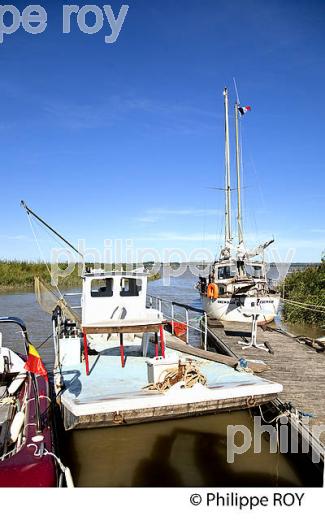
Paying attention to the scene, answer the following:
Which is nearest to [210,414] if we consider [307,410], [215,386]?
[215,386]

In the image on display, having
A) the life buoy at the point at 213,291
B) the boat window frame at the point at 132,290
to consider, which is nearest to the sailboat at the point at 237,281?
the life buoy at the point at 213,291

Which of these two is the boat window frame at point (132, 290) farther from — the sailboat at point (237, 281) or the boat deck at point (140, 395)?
the sailboat at point (237, 281)

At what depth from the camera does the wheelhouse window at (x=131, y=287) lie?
11383 millimetres

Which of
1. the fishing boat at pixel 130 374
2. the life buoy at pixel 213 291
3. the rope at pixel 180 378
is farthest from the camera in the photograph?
the life buoy at pixel 213 291

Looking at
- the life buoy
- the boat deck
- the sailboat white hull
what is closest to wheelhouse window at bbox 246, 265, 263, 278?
the sailboat white hull

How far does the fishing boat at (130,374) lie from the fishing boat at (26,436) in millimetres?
663

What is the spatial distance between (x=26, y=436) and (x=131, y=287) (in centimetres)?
565

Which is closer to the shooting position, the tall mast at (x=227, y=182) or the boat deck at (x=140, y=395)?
the boat deck at (x=140, y=395)

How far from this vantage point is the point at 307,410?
8523mm

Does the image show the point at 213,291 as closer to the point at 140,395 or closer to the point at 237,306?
the point at 237,306

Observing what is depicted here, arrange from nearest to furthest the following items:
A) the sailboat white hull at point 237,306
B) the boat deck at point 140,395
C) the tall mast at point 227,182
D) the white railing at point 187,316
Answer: the boat deck at point 140,395, the white railing at point 187,316, the sailboat white hull at point 237,306, the tall mast at point 227,182

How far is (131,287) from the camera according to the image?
1151 cm
